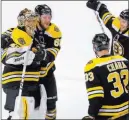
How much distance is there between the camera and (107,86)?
2912 millimetres

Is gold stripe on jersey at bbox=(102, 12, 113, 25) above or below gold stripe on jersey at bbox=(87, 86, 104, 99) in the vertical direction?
above

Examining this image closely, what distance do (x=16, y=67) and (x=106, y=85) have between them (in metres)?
0.83

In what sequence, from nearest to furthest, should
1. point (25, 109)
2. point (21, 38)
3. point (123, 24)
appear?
point (25, 109), point (21, 38), point (123, 24)

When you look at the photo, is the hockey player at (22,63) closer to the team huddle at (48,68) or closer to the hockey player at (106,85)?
the team huddle at (48,68)

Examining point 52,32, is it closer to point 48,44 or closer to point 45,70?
point 48,44

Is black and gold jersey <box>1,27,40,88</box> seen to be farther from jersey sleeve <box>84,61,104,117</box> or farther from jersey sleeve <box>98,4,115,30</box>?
jersey sleeve <box>98,4,115,30</box>

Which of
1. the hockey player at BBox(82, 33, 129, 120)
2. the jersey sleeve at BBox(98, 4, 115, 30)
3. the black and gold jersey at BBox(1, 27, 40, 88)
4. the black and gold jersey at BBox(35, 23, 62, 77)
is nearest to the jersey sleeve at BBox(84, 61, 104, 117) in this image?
the hockey player at BBox(82, 33, 129, 120)

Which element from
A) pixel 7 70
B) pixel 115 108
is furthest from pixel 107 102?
pixel 7 70

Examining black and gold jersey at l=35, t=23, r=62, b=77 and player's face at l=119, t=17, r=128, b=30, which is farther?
player's face at l=119, t=17, r=128, b=30

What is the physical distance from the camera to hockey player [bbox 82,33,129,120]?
290 centimetres

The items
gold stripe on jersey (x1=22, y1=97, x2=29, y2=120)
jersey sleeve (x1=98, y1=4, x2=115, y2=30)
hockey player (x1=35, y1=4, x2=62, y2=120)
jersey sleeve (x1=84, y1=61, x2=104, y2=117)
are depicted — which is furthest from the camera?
jersey sleeve (x1=98, y1=4, x2=115, y2=30)

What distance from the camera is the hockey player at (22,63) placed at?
3369 millimetres

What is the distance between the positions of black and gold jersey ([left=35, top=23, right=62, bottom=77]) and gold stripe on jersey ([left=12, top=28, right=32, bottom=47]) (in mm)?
164

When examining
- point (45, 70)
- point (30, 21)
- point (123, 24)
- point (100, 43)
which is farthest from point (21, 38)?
point (123, 24)
